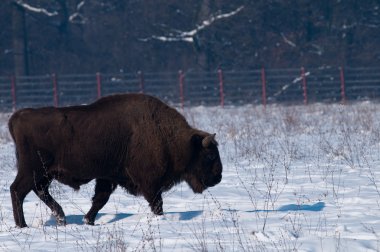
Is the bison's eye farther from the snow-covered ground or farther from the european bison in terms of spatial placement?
the snow-covered ground

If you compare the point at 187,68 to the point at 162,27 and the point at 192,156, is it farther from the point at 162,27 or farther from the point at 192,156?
the point at 192,156

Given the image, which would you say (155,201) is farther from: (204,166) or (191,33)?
(191,33)

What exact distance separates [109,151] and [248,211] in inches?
59.9

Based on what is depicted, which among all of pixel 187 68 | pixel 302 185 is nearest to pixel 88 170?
pixel 302 185

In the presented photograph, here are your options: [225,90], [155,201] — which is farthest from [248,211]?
[225,90]

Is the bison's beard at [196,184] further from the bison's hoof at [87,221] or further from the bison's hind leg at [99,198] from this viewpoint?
the bison's hoof at [87,221]

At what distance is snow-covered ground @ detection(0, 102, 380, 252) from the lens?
7.04 m

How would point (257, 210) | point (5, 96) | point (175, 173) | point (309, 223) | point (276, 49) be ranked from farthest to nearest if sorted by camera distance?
point (276, 49)
point (5, 96)
point (175, 173)
point (257, 210)
point (309, 223)

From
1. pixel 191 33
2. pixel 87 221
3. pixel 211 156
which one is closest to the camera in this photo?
pixel 87 221

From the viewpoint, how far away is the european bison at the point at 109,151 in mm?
9055

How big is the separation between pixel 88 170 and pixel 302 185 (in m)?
2.90

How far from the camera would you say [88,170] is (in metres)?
Answer: 9.23

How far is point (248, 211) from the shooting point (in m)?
8.95

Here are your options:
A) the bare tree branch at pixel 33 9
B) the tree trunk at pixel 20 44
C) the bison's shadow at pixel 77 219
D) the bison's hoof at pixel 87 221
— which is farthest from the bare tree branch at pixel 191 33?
the bison's hoof at pixel 87 221
